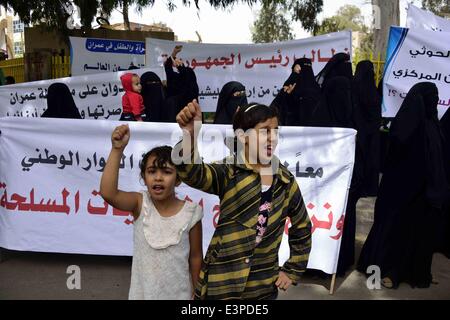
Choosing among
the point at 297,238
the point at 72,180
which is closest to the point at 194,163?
the point at 297,238

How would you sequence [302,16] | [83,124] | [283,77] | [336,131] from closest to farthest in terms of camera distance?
[336,131], [83,124], [283,77], [302,16]

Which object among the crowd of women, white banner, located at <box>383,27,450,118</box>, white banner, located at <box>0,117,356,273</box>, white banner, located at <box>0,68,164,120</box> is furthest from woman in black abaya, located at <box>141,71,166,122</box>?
white banner, located at <box>383,27,450,118</box>

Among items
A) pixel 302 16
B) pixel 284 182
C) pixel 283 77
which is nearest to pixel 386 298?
pixel 284 182

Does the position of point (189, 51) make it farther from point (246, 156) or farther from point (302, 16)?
point (302, 16)

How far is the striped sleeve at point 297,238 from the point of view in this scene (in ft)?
6.51

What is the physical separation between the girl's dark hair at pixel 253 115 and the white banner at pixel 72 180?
1945 millimetres

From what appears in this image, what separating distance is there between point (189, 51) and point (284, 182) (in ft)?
20.1

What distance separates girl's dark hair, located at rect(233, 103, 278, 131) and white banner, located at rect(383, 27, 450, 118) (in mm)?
4835

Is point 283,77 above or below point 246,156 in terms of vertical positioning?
above

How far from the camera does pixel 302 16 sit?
49.8ft

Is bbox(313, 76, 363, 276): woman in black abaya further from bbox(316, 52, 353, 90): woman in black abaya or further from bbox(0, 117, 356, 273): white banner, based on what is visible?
bbox(316, 52, 353, 90): woman in black abaya

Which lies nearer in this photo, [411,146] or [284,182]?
[284,182]

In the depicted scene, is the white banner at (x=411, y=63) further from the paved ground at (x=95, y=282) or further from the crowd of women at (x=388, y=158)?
the paved ground at (x=95, y=282)

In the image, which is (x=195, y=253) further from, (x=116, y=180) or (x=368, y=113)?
(x=368, y=113)
